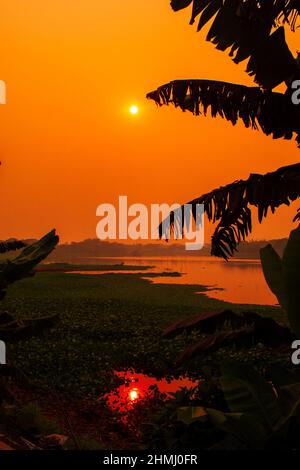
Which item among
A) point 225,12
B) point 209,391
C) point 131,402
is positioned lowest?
point 131,402

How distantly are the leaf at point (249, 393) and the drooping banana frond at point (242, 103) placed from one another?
3196mm

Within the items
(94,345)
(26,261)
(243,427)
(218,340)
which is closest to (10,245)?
(26,261)

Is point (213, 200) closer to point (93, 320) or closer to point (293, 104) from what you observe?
point (293, 104)

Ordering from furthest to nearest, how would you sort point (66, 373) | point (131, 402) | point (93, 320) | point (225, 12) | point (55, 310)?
point (55, 310), point (93, 320), point (66, 373), point (131, 402), point (225, 12)

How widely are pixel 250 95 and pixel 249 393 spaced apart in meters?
3.48

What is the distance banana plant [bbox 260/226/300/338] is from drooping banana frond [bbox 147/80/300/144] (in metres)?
2.27

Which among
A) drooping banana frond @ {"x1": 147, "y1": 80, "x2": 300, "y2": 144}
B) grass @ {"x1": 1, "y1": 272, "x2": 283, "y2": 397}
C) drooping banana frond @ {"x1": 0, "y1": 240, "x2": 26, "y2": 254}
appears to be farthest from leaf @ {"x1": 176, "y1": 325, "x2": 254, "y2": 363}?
drooping banana frond @ {"x1": 147, "y1": 80, "x2": 300, "y2": 144}

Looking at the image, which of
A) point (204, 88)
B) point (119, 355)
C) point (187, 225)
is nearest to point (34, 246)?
point (187, 225)

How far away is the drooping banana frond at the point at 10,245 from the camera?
426cm

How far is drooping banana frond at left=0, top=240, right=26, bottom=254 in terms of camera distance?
426 cm

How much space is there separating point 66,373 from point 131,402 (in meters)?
1.46

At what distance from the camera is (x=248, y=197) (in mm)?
4918

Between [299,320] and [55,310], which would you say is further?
[55,310]

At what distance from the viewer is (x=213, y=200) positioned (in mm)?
5016
